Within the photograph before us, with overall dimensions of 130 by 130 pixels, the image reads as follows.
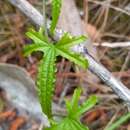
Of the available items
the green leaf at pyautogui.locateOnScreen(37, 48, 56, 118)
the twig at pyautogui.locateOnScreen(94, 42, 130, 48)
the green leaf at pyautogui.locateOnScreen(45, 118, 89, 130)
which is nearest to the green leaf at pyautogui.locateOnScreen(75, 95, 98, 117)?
the green leaf at pyautogui.locateOnScreen(45, 118, 89, 130)

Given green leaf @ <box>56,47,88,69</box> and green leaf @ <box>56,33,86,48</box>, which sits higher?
Result: green leaf @ <box>56,33,86,48</box>

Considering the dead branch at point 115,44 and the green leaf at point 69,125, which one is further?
the dead branch at point 115,44

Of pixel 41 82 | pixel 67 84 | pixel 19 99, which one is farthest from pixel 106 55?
pixel 41 82

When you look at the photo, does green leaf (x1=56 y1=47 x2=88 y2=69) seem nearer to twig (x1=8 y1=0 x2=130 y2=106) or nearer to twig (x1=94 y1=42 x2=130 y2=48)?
twig (x1=8 y1=0 x2=130 y2=106)

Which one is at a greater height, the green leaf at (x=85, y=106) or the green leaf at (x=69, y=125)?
the green leaf at (x=85, y=106)

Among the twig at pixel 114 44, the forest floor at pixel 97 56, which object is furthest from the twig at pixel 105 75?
the forest floor at pixel 97 56

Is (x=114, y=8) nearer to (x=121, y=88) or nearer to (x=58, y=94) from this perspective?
(x=58, y=94)

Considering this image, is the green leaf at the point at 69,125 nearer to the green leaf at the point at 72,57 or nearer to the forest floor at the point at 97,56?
the green leaf at the point at 72,57

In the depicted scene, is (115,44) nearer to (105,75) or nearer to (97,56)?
(97,56)

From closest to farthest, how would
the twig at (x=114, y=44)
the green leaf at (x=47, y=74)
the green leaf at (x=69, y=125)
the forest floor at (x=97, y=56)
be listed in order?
the green leaf at (x=47, y=74) < the green leaf at (x=69, y=125) < the twig at (x=114, y=44) < the forest floor at (x=97, y=56)

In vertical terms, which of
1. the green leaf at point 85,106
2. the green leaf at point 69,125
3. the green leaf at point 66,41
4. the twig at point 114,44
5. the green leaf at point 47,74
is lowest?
the green leaf at point 69,125

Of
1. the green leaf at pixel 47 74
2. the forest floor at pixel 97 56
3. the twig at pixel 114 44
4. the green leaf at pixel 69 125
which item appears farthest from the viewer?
the forest floor at pixel 97 56
